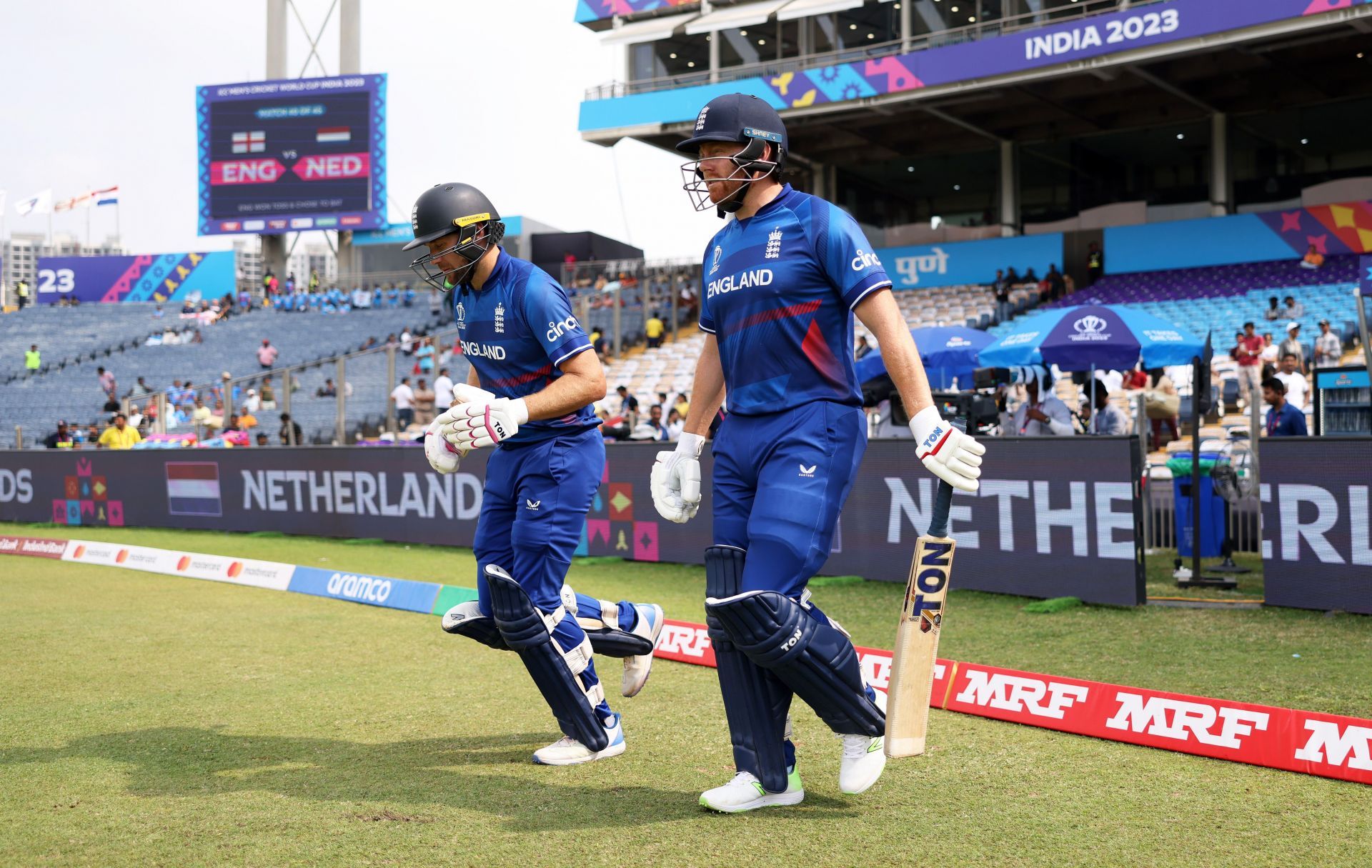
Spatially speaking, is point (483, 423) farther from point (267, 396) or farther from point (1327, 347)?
point (267, 396)

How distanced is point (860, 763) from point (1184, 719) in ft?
4.98

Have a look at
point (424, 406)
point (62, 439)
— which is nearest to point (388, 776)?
point (424, 406)

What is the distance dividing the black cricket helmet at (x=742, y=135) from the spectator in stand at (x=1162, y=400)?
36.4 feet

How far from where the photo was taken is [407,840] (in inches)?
137

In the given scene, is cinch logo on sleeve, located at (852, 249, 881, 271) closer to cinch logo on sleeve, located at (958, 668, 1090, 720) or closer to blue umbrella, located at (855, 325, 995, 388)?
cinch logo on sleeve, located at (958, 668, 1090, 720)

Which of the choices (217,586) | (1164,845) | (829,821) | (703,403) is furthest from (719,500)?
(217,586)

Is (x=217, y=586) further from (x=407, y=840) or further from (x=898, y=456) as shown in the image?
(x=407, y=840)

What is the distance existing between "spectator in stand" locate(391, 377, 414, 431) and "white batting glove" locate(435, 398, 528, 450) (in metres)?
15.6

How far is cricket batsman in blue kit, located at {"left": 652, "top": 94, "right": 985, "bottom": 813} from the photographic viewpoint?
12.1 feet

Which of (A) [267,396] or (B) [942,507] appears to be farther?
(A) [267,396]

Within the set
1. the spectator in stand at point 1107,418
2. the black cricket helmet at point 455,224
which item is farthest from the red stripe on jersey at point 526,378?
the spectator in stand at point 1107,418

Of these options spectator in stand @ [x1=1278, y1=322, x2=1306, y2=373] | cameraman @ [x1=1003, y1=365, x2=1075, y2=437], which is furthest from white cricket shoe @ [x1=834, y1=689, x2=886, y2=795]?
spectator in stand @ [x1=1278, y1=322, x2=1306, y2=373]

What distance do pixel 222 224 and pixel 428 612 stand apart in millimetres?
35348

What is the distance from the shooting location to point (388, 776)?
14.0 ft
